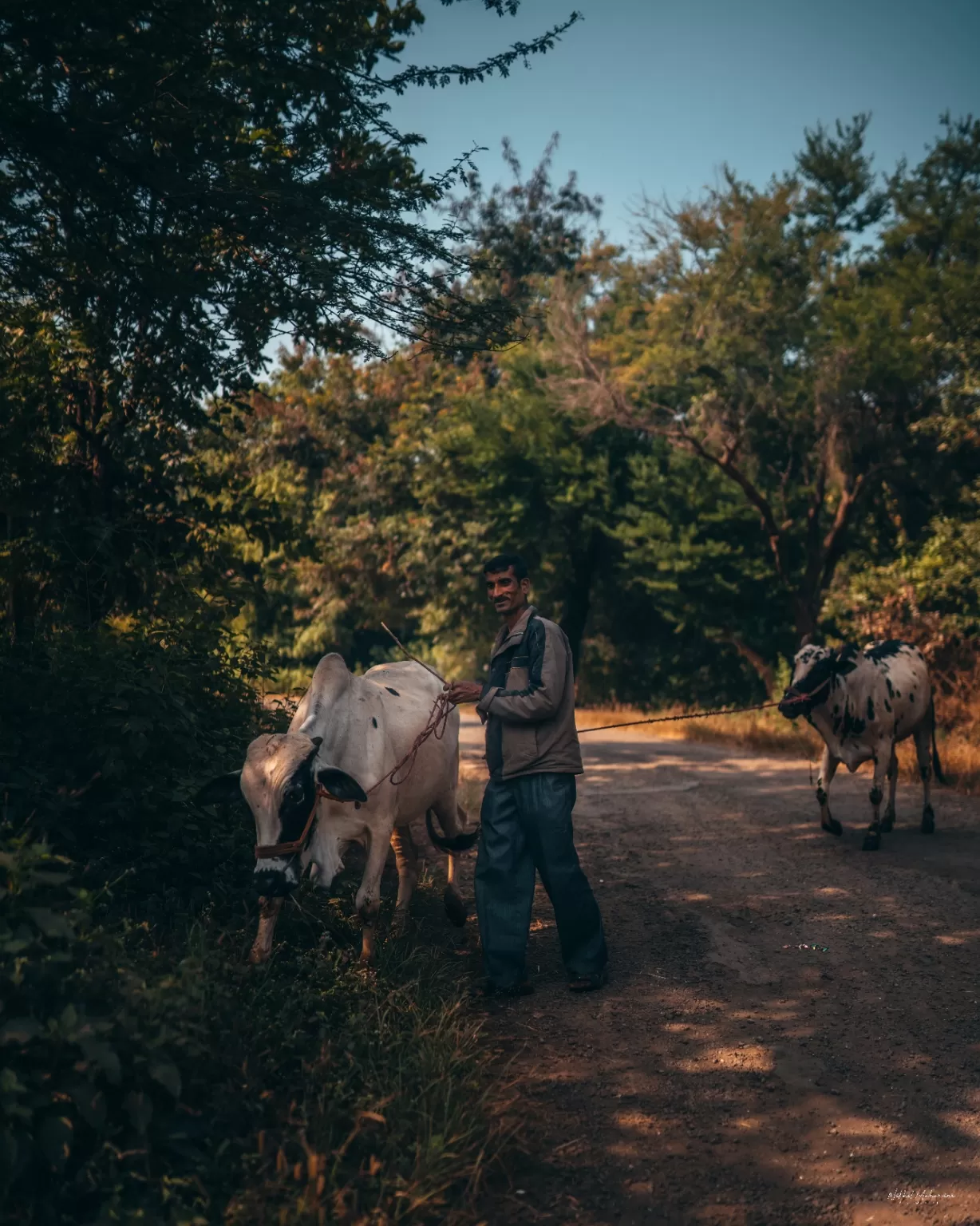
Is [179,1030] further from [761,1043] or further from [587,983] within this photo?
[761,1043]

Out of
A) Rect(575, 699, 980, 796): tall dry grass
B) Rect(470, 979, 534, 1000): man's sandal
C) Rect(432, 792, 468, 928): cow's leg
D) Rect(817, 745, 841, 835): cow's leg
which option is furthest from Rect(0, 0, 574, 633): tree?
Rect(575, 699, 980, 796): tall dry grass

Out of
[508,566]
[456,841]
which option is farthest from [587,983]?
[508,566]

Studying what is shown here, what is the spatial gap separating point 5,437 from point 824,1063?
6.68 m

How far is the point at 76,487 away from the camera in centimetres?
860

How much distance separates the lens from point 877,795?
9.46 meters

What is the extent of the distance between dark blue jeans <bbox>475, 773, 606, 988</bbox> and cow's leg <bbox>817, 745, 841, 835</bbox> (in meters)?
4.31

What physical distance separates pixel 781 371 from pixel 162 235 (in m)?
16.6

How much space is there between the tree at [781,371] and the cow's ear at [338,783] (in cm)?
1648

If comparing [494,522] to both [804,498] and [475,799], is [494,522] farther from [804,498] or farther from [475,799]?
[475,799]

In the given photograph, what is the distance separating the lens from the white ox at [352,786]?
17.0ft

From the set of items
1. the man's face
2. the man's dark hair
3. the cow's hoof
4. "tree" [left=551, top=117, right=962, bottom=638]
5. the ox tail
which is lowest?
the cow's hoof

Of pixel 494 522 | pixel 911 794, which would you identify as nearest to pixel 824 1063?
pixel 911 794

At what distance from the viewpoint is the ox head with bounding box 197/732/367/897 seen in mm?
5082

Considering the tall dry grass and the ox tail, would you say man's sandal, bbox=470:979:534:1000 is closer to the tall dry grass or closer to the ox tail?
the ox tail
